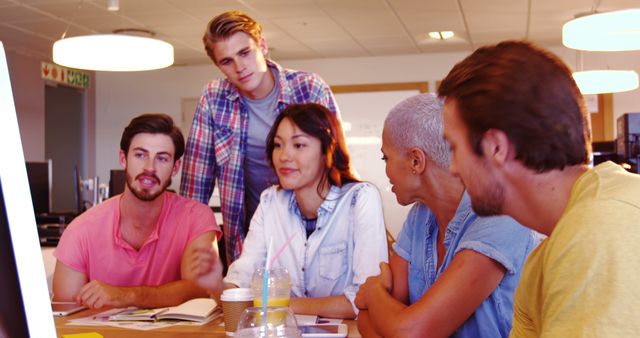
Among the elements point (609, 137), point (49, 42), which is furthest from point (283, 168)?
point (609, 137)

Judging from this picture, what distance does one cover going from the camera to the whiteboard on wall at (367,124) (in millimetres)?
7914

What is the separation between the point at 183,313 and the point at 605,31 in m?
2.85

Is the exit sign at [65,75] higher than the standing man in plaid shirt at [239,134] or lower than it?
higher

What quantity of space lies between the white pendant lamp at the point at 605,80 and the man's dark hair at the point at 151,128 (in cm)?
383

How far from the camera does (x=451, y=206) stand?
1.64 metres

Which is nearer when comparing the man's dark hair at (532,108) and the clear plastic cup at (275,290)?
the man's dark hair at (532,108)

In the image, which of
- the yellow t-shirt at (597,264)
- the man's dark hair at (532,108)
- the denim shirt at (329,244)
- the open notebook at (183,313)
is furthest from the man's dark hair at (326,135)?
the yellow t-shirt at (597,264)

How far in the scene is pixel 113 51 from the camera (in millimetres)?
3748

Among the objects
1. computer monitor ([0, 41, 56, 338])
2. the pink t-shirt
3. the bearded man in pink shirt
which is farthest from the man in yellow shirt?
the pink t-shirt

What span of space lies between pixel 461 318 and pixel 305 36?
5626 millimetres

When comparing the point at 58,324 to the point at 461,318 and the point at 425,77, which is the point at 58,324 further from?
the point at 425,77

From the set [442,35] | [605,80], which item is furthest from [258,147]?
[442,35]

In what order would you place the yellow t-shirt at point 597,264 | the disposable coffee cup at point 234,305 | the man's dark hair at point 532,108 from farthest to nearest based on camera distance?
the disposable coffee cup at point 234,305 < the man's dark hair at point 532,108 < the yellow t-shirt at point 597,264

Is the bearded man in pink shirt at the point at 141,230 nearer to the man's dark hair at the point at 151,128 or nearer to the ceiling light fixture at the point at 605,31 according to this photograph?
the man's dark hair at the point at 151,128
